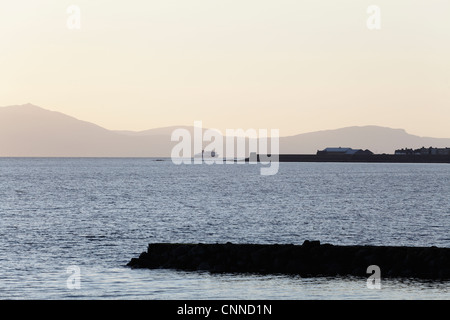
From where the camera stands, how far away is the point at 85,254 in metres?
37.2

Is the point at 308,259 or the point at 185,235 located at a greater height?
the point at 308,259

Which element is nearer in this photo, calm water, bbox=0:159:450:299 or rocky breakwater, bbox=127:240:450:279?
calm water, bbox=0:159:450:299

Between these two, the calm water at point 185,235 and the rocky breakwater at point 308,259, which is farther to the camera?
the rocky breakwater at point 308,259

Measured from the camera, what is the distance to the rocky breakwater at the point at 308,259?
28500 millimetres

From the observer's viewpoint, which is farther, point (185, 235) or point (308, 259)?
point (185, 235)

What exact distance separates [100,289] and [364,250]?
33.3ft

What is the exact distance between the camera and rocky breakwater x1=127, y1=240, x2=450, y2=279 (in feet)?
93.5

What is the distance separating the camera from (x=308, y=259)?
29.7 meters
